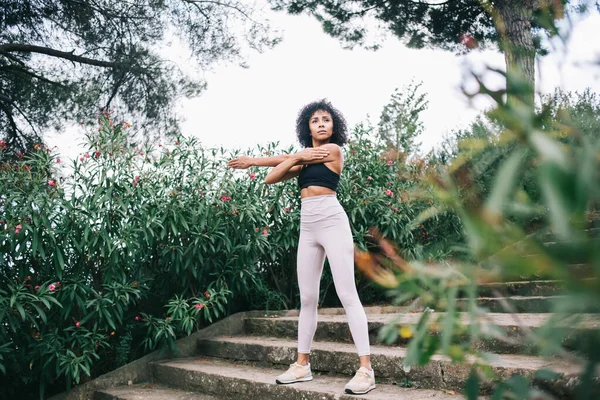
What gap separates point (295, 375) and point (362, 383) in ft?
1.57

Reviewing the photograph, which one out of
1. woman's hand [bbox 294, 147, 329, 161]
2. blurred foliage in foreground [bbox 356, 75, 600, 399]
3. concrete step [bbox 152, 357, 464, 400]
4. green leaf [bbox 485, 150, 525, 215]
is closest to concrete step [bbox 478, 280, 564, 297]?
concrete step [bbox 152, 357, 464, 400]

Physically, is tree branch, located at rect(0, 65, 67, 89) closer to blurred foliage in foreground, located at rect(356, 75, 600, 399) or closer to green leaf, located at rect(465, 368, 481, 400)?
blurred foliage in foreground, located at rect(356, 75, 600, 399)

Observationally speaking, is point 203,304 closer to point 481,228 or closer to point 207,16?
point 481,228

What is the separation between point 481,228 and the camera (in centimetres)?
51

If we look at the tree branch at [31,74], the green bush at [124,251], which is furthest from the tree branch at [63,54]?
the green bush at [124,251]

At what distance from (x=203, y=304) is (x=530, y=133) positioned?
3.75 m

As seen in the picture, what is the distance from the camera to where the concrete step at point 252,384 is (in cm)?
277

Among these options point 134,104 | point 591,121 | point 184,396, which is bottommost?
point 184,396

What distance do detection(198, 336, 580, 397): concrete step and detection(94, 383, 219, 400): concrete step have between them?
0.48 m

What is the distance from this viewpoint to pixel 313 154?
2984mm

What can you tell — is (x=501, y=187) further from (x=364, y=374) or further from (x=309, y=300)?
(x=309, y=300)

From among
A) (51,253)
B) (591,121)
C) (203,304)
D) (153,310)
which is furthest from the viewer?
(153,310)

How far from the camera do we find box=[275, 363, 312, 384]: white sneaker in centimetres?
307

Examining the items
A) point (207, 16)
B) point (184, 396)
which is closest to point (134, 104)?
point (207, 16)
